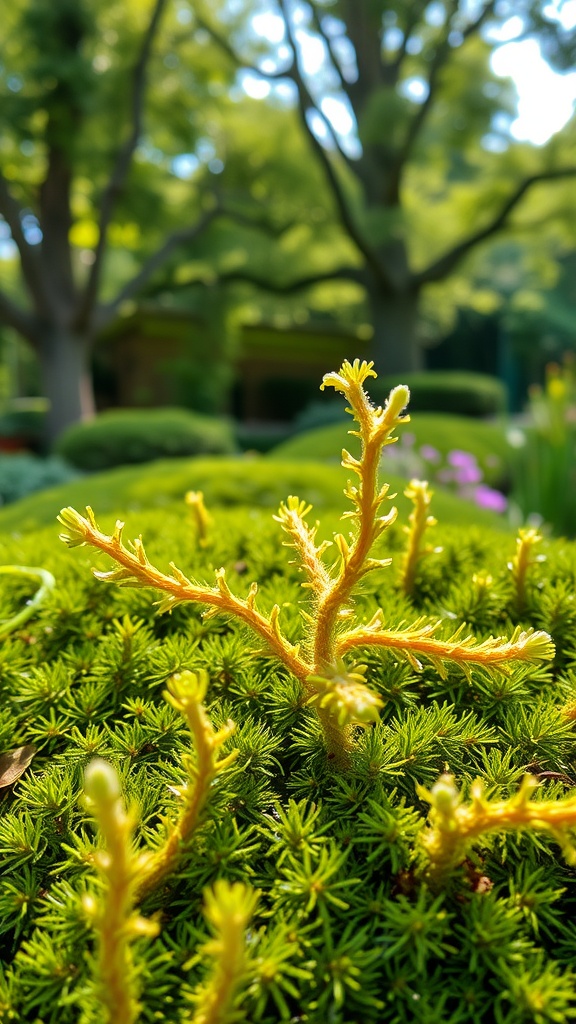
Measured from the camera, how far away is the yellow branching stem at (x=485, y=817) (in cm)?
67

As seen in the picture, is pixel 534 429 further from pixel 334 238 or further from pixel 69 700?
pixel 334 238

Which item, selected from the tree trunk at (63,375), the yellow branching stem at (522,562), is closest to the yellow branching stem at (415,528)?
the yellow branching stem at (522,562)

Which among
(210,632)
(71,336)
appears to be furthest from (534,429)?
(71,336)

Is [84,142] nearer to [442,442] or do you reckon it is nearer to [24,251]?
[24,251]

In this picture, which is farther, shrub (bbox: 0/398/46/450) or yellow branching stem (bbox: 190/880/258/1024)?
shrub (bbox: 0/398/46/450)

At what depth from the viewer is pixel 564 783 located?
955 millimetres

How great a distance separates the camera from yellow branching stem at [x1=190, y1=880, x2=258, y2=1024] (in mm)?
543

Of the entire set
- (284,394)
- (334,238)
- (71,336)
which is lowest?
(284,394)

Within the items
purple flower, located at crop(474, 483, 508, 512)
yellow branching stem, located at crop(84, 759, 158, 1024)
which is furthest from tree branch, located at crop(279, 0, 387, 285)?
yellow branching stem, located at crop(84, 759, 158, 1024)

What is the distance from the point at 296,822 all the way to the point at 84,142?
42.9ft

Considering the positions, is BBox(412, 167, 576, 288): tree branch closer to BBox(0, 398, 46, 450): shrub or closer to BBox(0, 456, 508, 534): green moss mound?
BBox(0, 398, 46, 450): shrub

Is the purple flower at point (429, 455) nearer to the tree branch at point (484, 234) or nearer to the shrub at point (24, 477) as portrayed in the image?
the shrub at point (24, 477)

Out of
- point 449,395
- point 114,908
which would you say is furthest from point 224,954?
point 449,395

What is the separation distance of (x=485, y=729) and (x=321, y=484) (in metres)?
2.53
